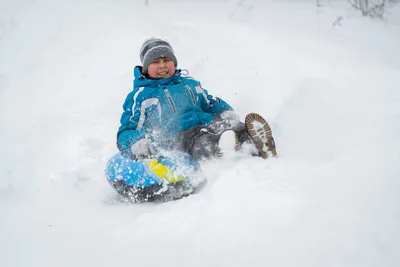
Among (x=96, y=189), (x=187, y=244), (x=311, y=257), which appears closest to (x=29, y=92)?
(x=96, y=189)

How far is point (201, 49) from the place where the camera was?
4.14m

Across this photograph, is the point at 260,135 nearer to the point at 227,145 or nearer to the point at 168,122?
the point at 227,145

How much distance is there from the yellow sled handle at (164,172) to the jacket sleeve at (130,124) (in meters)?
0.24

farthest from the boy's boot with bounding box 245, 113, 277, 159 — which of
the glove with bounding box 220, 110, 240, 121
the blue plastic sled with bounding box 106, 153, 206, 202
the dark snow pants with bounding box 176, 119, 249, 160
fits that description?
the blue plastic sled with bounding box 106, 153, 206, 202

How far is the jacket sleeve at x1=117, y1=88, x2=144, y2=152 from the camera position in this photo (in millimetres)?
2514

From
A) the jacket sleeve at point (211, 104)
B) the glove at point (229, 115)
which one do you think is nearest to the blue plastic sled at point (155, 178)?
the glove at point (229, 115)

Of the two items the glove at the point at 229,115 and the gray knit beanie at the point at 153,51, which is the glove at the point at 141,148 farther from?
the gray knit beanie at the point at 153,51

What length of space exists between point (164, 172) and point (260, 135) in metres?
0.70

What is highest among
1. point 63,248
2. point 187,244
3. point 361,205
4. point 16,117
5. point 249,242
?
point 361,205

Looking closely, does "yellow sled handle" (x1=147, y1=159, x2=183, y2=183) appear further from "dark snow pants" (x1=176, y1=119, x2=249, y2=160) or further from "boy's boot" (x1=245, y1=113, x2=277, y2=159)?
"boy's boot" (x1=245, y1=113, x2=277, y2=159)

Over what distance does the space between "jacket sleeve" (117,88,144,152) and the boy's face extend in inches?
8.9

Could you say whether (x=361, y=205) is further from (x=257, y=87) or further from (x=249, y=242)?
(x=257, y=87)

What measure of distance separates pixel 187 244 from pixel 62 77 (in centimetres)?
296

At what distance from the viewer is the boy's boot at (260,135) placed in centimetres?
239
